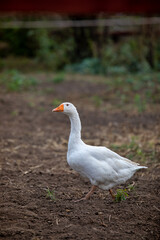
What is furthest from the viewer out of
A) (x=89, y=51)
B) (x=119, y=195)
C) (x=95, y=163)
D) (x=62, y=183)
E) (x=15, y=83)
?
(x=89, y=51)

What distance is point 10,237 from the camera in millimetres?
2766

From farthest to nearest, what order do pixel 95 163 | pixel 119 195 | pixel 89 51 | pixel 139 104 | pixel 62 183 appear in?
pixel 89 51
pixel 139 104
pixel 62 183
pixel 119 195
pixel 95 163

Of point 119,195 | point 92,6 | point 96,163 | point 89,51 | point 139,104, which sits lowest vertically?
point 139,104

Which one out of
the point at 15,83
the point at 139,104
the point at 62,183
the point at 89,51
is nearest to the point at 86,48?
the point at 89,51

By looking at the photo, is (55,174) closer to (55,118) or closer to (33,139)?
(33,139)

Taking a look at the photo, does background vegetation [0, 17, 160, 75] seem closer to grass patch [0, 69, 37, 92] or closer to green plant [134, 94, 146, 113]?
grass patch [0, 69, 37, 92]

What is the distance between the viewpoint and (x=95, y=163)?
Result: 3.43 m

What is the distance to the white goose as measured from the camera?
3.43 metres

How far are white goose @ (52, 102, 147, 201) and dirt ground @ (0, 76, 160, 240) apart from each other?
263mm

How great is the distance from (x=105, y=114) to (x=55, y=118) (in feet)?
3.96

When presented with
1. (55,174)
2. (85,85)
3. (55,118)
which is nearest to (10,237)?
(55,174)

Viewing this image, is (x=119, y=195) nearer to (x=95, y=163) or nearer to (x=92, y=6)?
(x=95, y=163)

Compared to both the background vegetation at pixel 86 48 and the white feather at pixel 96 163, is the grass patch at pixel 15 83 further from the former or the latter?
the white feather at pixel 96 163

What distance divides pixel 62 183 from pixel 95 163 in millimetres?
870
